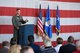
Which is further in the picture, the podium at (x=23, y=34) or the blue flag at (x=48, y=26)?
the blue flag at (x=48, y=26)

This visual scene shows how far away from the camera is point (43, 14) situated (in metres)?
11.4

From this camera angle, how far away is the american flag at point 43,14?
10094mm

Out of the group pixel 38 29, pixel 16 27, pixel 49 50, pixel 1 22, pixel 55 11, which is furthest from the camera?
pixel 55 11

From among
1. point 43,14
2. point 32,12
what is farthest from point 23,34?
point 43,14

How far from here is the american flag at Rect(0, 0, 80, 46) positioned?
1009cm

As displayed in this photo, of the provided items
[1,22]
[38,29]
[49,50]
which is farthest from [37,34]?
[49,50]

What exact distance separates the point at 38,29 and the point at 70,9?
7.00ft

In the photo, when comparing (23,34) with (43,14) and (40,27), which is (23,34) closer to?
(40,27)

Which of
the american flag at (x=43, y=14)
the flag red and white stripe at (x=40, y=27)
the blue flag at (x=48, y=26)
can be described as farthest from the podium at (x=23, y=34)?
the blue flag at (x=48, y=26)

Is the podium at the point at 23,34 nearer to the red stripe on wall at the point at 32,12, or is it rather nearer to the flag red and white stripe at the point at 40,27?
the red stripe on wall at the point at 32,12

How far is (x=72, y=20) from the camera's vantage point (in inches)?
491

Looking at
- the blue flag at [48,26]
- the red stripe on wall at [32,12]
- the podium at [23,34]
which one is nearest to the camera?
the podium at [23,34]

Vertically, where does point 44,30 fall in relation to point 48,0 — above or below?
below

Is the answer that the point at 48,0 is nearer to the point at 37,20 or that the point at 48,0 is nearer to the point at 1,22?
the point at 37,20
